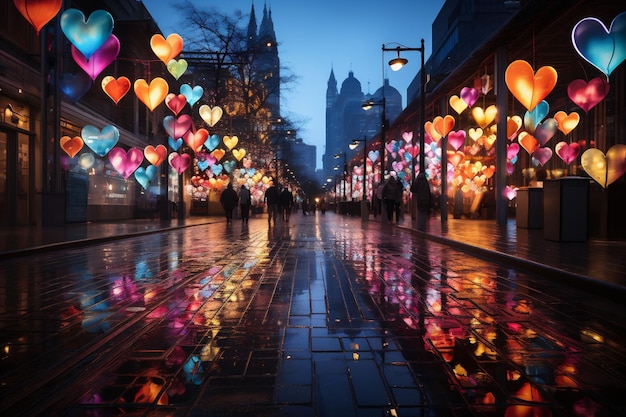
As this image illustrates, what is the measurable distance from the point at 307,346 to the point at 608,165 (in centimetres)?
1067

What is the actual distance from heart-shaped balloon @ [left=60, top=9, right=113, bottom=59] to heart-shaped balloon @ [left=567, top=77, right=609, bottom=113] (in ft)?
41.7

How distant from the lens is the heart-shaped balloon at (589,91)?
13398mm

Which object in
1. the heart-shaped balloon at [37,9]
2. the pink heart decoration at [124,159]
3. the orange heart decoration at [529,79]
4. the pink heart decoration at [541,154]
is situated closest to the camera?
the heart-shaped balloon at [37,9]

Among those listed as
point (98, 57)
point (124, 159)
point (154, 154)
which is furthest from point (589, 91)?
point (124, 159)

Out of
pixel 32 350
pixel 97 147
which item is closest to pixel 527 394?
pixel 32 350

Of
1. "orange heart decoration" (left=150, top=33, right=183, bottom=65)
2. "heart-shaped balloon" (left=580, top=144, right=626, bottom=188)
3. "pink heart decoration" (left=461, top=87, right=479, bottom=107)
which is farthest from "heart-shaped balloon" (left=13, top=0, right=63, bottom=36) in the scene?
"pink heart decoration" (left=461, top=87, right=479, bottom=107)

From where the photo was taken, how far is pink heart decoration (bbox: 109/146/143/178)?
2055cm

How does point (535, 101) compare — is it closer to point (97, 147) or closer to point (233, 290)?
point (233, 290)

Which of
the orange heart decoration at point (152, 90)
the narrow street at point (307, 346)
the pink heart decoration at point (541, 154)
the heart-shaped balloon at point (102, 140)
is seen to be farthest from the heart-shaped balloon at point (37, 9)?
the pink heart decoration at point (541, 154)

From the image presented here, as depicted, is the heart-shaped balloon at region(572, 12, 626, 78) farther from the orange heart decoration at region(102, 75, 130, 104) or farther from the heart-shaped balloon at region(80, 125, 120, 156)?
the heart-shaped balloon at region(80, 125, 120, 156)

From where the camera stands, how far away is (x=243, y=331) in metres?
3.92

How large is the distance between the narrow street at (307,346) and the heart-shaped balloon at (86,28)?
24.7 ft

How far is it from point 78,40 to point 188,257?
6898mm

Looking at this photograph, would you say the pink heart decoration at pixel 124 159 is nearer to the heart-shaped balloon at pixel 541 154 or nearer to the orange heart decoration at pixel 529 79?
the orange heart decoration at pixel 529 79
